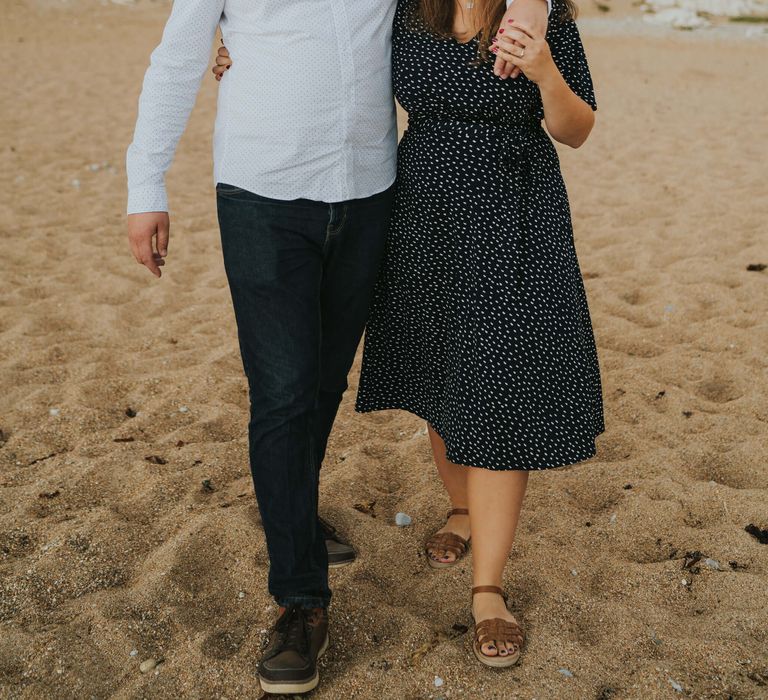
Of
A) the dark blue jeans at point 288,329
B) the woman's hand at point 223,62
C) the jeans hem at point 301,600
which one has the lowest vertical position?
the jeans hem at point 301,600

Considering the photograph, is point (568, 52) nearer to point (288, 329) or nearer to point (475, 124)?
point (475, 124)

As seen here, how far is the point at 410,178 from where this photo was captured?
6.75 ft

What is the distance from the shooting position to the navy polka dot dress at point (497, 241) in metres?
1.95

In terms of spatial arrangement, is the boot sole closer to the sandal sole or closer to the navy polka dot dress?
the sandal sole

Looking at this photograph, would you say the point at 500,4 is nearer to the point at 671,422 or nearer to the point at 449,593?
the point at 449,593

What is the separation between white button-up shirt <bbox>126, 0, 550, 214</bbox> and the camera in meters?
1.81

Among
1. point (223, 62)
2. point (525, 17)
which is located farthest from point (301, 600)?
point (525, 17)

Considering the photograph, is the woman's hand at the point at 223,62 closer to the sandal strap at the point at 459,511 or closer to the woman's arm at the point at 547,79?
the woman's arm at the point at 547,79

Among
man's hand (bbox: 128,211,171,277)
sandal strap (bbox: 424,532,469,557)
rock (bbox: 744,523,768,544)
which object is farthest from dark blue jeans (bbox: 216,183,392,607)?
rock (bbox: 744,523,768,544)

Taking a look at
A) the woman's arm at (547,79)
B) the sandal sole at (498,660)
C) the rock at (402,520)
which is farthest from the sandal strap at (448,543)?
the woman's arm at (547,79)

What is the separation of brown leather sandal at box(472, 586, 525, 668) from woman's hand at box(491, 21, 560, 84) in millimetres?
1377

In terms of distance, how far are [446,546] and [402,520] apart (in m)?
0.21

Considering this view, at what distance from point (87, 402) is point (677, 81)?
8584 mm

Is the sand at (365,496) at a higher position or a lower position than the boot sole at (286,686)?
lower
